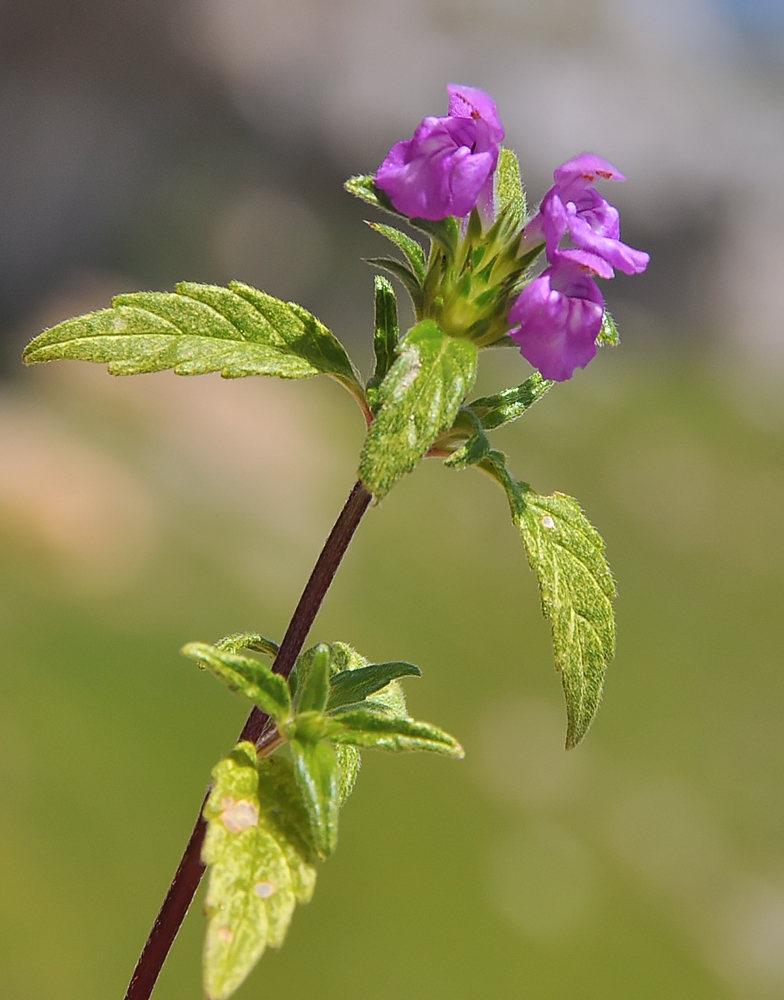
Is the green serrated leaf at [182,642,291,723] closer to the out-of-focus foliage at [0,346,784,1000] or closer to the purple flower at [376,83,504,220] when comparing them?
the purple flower at [376,83,504,220]

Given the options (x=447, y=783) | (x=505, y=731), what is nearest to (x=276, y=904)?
(x=447, y=783)

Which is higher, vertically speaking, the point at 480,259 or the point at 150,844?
the point at 480,259

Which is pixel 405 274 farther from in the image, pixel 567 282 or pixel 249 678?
pixel 249 678

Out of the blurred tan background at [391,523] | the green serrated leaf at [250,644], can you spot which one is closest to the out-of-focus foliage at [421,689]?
the blurred tan background at [391,523]

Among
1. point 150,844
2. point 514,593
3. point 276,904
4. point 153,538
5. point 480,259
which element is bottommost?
point 150,844

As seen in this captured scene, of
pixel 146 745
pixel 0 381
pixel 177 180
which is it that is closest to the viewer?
pixel 146 745

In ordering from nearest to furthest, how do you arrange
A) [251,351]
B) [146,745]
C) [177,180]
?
[251,351], [146,745], [177,180]

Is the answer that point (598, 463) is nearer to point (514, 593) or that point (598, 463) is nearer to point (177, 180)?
point (514, 593)

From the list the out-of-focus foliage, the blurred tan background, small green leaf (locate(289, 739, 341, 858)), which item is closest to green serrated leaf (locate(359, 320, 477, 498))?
small green leaf (locate(289, 739, 341, 858))
